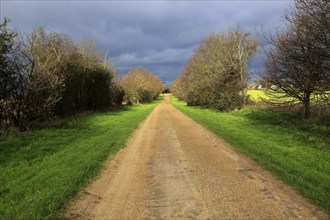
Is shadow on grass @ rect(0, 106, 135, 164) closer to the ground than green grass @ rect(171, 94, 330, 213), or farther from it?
closer to the ground

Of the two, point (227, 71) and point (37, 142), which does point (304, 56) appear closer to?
point (37, 142)

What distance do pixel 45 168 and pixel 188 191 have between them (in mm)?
4572

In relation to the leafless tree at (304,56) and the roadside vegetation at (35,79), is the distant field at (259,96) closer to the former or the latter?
the leafless tree at (304,56)

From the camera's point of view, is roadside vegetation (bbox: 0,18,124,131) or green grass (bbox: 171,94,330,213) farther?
roadside vegetation (bbox: 0,18,124,131)

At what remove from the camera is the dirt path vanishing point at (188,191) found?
5.49 m

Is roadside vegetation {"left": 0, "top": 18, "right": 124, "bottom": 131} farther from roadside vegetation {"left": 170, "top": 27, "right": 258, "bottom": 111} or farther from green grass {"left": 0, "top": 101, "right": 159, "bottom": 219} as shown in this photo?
roadside vegetation {"left": 170, "top": 27, "right": 258, "bottom": 111}

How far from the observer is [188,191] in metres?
6.71

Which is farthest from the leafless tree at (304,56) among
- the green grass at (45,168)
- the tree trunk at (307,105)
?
the green grass at (45,168)

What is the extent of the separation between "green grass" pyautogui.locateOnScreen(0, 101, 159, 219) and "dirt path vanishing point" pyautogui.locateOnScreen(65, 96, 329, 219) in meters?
0.45

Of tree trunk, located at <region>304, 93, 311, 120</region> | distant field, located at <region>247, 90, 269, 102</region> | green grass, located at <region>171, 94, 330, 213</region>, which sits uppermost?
distant field, located at <region>247, 90, 269, 102</region>

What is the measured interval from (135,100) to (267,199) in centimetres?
6626

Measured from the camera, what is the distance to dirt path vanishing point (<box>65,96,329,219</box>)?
18.0 feet

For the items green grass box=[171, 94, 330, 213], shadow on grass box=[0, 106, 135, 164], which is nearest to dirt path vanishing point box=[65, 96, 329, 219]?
green grass box=[171, 94, 330, 213]

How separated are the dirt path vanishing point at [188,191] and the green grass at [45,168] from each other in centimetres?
45
